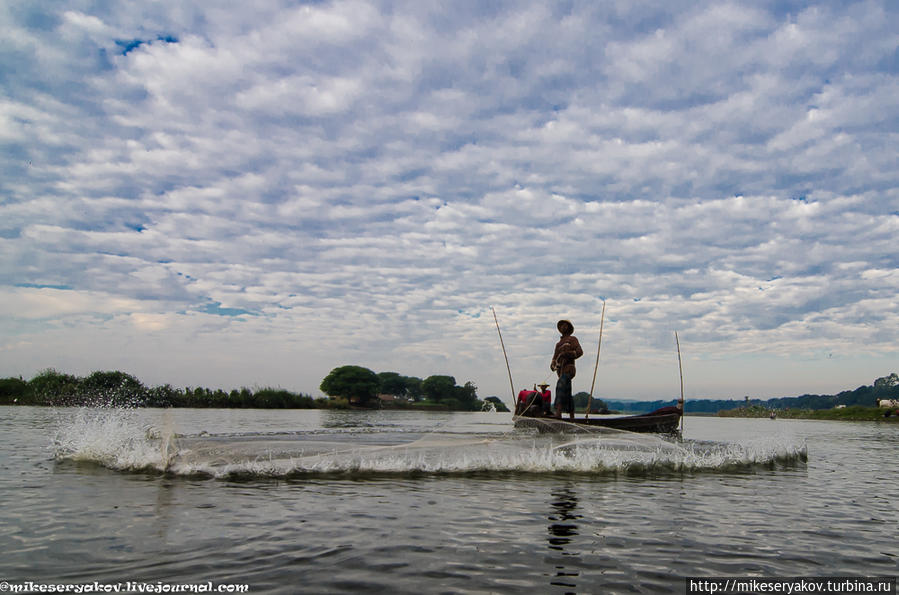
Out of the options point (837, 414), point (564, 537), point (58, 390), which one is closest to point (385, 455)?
point (564, 537)

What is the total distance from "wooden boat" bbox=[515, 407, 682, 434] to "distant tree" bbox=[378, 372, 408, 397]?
567 feet

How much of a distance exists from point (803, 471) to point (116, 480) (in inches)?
593

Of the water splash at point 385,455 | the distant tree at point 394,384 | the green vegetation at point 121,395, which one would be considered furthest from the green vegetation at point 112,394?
the distant tree at point 394,384

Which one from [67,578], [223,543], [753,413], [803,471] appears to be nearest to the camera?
[67,578]

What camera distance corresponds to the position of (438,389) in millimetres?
177375

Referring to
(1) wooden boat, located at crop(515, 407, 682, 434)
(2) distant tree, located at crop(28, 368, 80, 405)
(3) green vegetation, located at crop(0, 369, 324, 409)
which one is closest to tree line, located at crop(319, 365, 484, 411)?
(3) green vegetation, located at crop(0, 369, 324, 409)

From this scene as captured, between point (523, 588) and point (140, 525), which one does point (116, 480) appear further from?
point (523, 588)

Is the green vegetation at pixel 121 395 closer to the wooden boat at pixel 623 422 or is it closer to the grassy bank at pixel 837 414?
the wooden boat at pixel 623 422

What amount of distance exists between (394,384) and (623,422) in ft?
573

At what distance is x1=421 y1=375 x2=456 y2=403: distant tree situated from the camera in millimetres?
177375

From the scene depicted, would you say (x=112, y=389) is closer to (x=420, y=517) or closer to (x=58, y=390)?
(x=58, y=390)

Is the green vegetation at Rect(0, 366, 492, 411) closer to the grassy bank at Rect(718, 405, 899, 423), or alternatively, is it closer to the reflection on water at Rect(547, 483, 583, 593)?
the reflection on water at Rect(547, 483, 583, 593)

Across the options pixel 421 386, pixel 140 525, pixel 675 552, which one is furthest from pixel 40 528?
pixel 421 386

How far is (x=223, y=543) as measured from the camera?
208 inches
